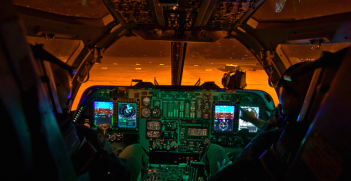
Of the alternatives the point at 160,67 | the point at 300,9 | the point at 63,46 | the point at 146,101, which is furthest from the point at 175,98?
the point at 160,67

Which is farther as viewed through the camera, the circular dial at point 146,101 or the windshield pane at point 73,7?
the circular dial at point 146,101

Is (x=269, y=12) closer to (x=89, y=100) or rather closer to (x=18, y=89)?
(x=18, y=89)

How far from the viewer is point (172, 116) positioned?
361 centimetres

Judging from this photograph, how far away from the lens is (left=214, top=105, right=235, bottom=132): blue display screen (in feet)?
11.7

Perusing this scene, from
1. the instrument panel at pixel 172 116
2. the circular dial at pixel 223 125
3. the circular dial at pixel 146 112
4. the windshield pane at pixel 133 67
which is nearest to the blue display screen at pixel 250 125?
the instrument panel at pixel 172 116

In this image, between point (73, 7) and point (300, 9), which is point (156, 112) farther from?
point (300, 9)

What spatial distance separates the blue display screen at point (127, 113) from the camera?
11.8 ft

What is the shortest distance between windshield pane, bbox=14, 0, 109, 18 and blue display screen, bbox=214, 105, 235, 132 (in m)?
2.51

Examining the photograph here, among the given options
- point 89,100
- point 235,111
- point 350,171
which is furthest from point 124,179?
point 235,111

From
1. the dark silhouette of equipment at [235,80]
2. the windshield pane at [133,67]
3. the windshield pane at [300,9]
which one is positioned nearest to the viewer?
the windshield pane at [300,9]

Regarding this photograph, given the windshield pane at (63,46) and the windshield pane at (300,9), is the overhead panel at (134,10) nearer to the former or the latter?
the windshield pane at (63,46)

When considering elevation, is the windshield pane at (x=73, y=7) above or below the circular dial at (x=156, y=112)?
above

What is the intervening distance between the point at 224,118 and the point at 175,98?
1.02 metres

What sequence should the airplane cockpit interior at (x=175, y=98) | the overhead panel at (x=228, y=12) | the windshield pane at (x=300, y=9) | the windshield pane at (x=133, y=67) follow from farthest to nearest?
the windshield pane at (x=133, y=67) < the windshield pane at (x=300, y=9) < the overhead panel at (x=228, y=12) < the airplane cockpit interior at (x=175, y=98)
